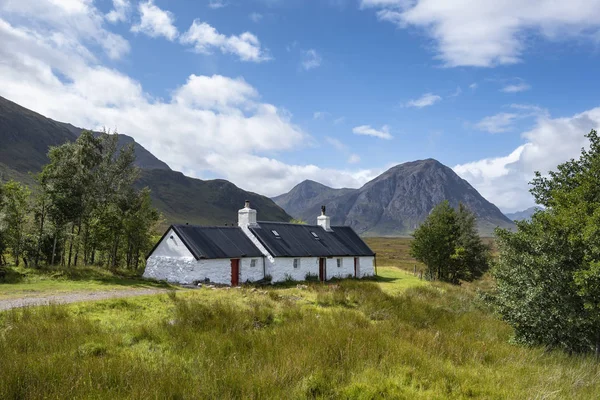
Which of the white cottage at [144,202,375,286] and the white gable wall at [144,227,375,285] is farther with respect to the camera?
the white cottage at [144,202,375,286]

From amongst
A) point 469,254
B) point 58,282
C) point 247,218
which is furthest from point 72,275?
point 469,254

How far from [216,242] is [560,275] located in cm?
2487

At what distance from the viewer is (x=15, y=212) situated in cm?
2845

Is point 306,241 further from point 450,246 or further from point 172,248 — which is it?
point 450,246

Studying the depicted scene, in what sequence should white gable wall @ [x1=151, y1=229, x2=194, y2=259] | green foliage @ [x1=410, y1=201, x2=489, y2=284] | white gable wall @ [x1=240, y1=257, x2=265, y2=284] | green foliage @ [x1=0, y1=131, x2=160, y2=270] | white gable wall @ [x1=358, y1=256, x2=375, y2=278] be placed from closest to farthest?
green foliage @ [x1=0, y1=131, x2=160, y2=270], white gable wall @ [x1=151, y1=229, x2=194, y2=259], white gable wall @ [x1=240, y1=257, x2=265, y2=284], green foliage @ [x1=410, y1=201, x2=489, y2=284], white gable wall @ [x1=358, y1=256, x2=375, y2=278]

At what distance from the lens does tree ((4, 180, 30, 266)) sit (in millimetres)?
28094

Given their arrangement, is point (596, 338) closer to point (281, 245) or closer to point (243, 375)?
point (243, 375)

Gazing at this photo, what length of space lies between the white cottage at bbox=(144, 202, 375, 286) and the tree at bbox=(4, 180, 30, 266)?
9824mm

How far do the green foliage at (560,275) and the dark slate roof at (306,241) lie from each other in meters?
22.3

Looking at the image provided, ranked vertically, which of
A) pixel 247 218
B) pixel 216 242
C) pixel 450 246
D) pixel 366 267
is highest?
pixel 247 218

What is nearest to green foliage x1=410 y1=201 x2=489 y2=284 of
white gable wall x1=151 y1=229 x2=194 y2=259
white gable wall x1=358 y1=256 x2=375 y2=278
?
white gable wall x1=358 y1=256 x2=375 y2=278

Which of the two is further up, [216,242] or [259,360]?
[216,242]

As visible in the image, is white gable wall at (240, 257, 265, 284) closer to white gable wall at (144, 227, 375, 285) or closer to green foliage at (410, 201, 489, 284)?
white gable wall at (144, 227, 375, 285)

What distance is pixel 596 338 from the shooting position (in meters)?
11.0
